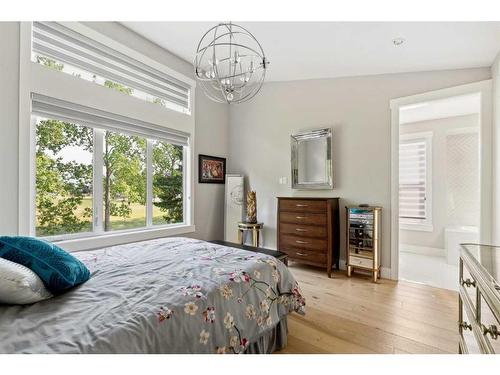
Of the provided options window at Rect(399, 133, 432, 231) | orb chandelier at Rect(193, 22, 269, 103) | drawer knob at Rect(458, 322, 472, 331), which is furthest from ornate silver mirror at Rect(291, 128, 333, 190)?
drawer knob at Rect(458, 322, 472, 331)

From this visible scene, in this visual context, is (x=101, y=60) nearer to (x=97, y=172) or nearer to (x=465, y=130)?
(x=97, y=172)

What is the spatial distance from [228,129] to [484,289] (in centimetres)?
418

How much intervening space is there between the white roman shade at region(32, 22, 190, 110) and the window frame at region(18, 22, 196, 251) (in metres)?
0.09

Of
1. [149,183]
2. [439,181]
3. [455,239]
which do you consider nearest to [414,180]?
[439,181]

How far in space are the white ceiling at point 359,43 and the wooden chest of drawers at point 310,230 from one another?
5.87 ft

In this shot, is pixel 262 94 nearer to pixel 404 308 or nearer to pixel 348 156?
pixel 348 156

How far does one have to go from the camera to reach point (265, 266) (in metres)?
1.79

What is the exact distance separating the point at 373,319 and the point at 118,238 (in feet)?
9.02

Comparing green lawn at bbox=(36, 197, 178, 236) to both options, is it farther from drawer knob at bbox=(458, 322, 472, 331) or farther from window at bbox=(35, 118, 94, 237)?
drawer knob at bbox=(458, 322, 472, 331)

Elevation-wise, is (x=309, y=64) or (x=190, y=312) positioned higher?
(x=309, y=64)

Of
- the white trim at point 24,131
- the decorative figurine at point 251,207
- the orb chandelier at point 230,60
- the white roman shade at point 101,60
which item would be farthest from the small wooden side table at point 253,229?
the white trim at point 24,131

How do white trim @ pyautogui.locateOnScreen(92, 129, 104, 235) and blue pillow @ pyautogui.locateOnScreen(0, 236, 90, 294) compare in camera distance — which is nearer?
blue pillow @ pyautogui.locateOnScreen(0, 236, 90, 294)

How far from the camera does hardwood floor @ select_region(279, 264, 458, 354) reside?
6.23 ft
